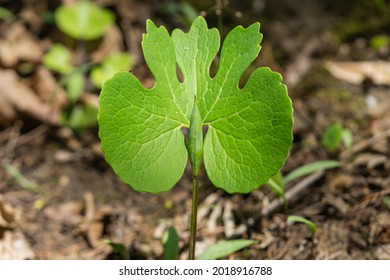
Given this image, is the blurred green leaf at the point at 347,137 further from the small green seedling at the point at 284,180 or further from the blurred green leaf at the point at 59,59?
the blurred green leaf at the point at 59,59

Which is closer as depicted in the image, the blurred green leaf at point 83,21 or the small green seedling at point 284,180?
the small green seedling at point 284,180

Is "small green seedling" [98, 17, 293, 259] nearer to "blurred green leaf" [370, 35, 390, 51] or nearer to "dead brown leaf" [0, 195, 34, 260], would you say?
"dead brown leaf" [0, 195, 34, 260]

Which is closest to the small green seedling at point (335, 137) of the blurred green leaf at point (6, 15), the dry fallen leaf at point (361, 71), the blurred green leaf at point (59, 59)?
the dry fallen leaf at point (361, 71)

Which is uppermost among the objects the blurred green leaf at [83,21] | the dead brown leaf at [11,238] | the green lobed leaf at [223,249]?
the blurred green leaf at [83,21]

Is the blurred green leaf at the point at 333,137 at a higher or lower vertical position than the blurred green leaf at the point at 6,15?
lower

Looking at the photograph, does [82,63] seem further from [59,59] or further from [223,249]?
[223,249]

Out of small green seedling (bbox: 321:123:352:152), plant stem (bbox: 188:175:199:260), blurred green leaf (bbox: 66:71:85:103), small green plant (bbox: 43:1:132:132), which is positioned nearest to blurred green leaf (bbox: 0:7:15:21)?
small green plant (bbox: 43:1:132:132)
